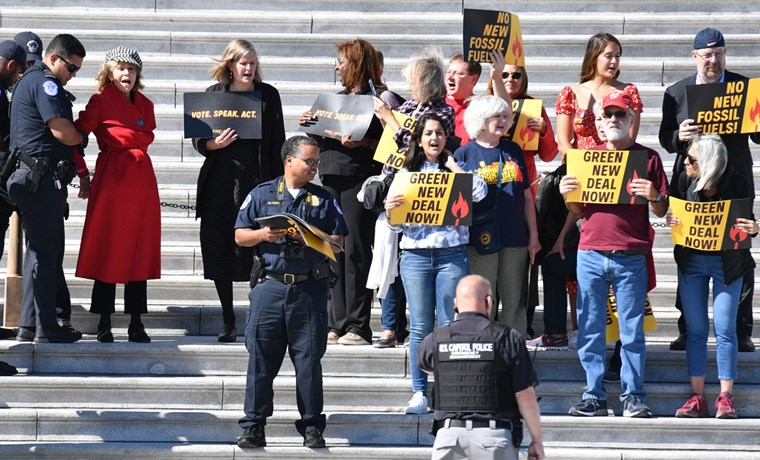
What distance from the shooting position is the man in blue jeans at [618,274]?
28.1ft

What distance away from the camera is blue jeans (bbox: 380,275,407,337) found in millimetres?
9188

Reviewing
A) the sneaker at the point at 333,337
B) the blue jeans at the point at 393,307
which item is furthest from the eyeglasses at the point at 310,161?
the sneaker at the point at 333,337

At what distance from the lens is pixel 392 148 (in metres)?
8.87

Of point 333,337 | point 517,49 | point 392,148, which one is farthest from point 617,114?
point 333,337

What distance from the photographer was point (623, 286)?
8578 millimetres

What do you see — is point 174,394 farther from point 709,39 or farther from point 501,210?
point 709,39

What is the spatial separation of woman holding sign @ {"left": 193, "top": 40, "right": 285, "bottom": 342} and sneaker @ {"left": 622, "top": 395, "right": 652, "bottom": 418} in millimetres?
2699

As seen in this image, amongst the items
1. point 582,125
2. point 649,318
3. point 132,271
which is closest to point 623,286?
point 649,318

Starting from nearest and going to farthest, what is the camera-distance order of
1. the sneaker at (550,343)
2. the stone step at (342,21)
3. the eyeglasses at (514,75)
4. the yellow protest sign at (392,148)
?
the yellow protest sign at (392,148) < the sneaker at (550,343) < the eyeglasses at (514,75) < the stone step at (342,21)

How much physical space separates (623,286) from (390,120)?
182 centimetres

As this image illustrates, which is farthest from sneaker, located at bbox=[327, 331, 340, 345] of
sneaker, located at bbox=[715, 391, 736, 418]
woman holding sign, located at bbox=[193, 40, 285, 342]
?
sneaker, located at bbox=[715, 391, 736, 418]

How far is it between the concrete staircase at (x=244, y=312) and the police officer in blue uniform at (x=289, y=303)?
272 mm

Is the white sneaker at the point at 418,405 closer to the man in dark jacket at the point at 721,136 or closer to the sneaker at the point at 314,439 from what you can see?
the sneaker at the point at 314,439

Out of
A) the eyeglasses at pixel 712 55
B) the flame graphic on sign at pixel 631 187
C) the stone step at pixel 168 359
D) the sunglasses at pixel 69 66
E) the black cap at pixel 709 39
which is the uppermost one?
the black cap at pixel 709 39
